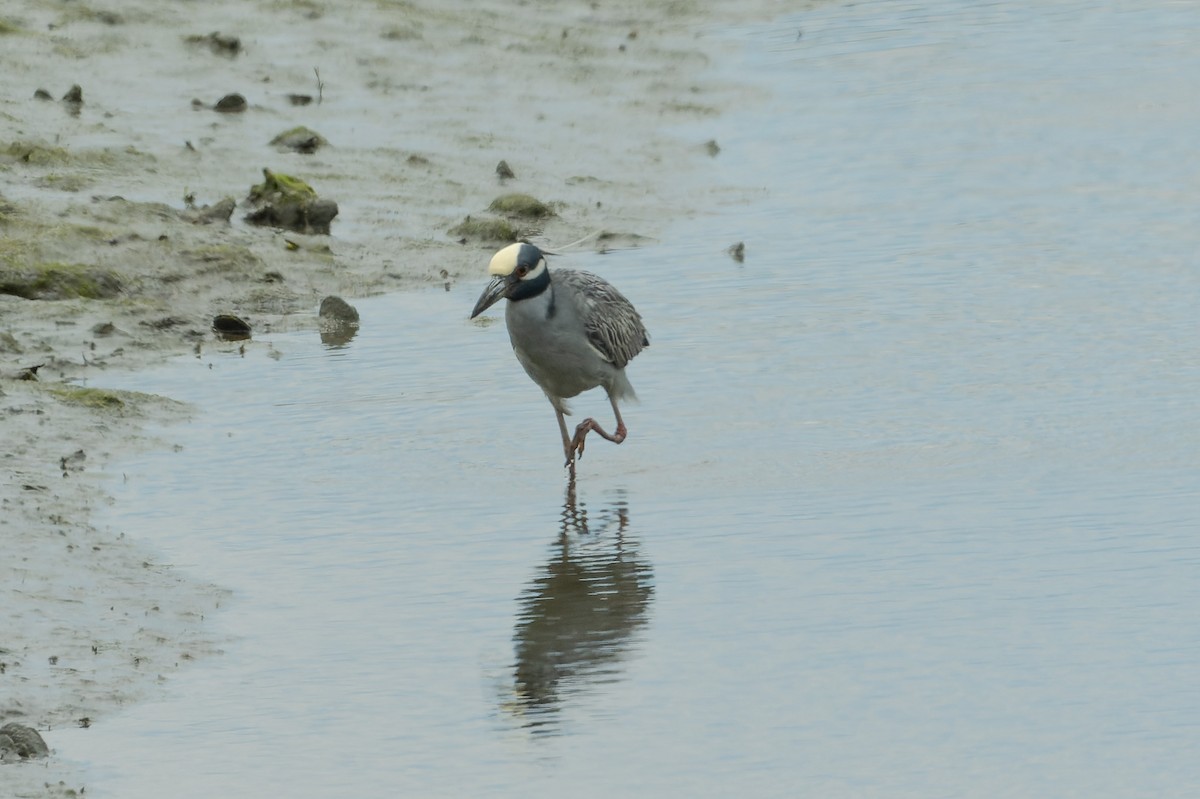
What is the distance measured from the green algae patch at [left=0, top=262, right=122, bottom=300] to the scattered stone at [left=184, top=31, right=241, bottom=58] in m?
7.06

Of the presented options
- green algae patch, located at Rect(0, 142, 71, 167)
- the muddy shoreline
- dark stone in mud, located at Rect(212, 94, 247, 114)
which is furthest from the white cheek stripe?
dark stone in mud, located at Rect(212, 94, 247, 114)

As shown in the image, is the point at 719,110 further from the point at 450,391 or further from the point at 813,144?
the point at 450,391

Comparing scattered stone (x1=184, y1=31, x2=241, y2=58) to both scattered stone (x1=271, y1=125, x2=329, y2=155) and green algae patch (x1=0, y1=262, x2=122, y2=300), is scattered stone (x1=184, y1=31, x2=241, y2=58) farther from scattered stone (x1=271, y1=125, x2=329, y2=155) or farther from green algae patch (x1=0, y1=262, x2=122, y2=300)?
green algae patch (x1=0, y1=262, x2=122, y2=300)

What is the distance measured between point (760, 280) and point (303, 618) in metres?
6.70

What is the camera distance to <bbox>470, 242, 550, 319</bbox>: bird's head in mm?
11164

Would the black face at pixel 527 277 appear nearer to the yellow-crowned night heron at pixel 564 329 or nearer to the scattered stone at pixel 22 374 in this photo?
the yellow-crowned night heron at pixel 564 329

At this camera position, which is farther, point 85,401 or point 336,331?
point 336,331

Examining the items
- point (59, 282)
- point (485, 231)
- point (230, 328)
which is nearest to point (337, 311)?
point (230, 328)

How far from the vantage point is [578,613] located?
29.3 ft

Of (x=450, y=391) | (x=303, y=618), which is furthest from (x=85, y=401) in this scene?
(x=303, y=618)

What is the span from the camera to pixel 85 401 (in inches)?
459

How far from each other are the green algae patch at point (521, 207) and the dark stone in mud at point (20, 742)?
10.1 m

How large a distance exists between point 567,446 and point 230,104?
845cm

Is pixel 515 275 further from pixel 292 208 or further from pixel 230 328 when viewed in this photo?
pixel 292 208
